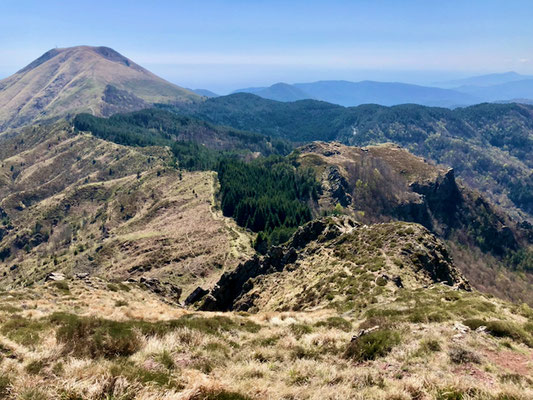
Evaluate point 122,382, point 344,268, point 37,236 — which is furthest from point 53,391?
point 37,236

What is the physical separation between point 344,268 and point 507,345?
2879 centimetres

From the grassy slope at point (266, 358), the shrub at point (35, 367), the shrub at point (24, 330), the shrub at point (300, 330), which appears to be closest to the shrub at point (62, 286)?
the grassy slope at point (266, 358)

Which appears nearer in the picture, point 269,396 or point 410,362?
point 269,396

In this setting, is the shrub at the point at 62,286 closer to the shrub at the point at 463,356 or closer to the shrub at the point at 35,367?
the shrub at the point at 35,367

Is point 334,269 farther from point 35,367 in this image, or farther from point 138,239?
point 138,239

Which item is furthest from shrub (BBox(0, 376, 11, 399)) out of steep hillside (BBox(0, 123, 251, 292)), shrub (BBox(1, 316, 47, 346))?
steep hillside (BBox(0, 123, 251, 292))

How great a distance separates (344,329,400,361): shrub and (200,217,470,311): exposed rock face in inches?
710

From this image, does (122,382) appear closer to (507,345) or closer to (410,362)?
(410,362)

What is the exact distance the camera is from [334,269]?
Answer: 46.4 meters

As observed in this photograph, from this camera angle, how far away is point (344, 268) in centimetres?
4538

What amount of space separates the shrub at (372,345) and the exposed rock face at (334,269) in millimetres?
18035

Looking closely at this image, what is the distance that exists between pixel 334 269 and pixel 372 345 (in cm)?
3150

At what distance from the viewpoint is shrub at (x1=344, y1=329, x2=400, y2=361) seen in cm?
1515

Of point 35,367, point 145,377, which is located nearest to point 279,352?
point 145,377
